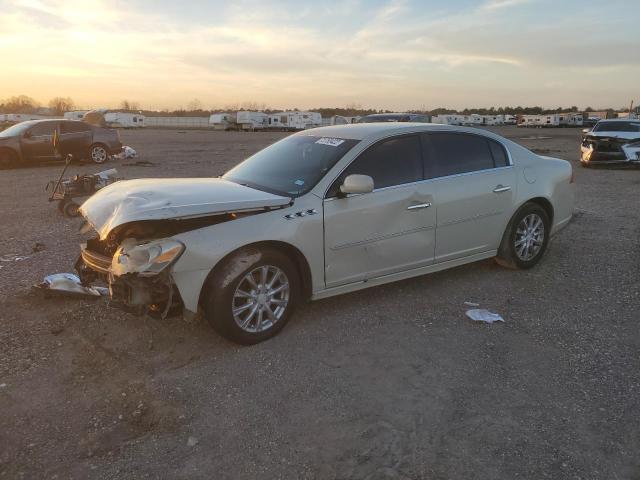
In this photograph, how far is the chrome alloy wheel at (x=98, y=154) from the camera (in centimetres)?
1756

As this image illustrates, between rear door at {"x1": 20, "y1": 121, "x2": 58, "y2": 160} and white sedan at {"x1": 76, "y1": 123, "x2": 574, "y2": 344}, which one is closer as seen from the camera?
white sedan at {"x1": 76, "y1": 123, "x2": 574, "y2": 344}

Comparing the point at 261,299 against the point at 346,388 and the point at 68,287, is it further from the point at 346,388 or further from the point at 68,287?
the point at 68,287

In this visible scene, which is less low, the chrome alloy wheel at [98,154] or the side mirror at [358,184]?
the side mirror at [358,184]

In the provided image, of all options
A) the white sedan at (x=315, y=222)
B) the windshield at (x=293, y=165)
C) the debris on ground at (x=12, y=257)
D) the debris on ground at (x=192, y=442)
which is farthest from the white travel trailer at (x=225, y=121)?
the debris on ground at (x=192, y=442)

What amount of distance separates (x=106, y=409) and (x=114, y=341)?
98cm

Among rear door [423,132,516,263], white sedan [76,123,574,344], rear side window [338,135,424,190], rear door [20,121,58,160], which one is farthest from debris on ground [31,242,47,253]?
rear door [20,121,58,160]

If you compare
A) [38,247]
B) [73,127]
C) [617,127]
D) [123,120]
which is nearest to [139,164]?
[73,127]

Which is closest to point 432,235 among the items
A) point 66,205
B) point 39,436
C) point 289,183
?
point 289,183

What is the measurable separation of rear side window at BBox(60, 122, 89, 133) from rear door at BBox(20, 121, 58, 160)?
0.74 ft

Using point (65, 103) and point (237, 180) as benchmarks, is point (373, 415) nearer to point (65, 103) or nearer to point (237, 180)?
point (237, 180)

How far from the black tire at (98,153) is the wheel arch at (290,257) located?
50.5ft

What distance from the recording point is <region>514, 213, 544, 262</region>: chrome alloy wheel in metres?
5.77

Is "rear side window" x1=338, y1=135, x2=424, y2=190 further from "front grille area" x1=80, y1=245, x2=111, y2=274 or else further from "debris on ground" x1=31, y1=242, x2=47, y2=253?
"debris on ground" x1=31, y1=242, x2=47, y2=253

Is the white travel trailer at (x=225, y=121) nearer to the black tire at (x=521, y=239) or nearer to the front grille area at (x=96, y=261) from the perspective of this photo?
the black tire at (x=521, y=239)
